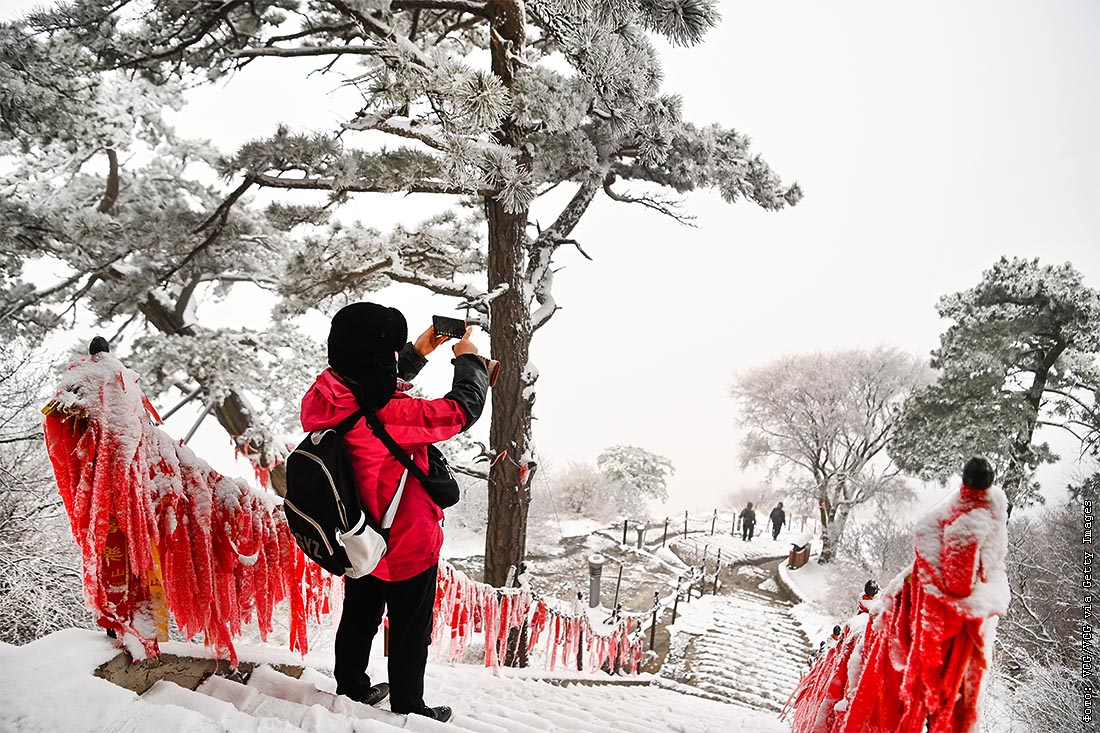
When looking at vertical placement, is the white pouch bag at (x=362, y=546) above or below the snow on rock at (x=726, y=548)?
above

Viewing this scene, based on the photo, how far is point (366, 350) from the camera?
173 cm

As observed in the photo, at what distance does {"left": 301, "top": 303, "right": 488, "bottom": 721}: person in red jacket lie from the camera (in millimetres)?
1743

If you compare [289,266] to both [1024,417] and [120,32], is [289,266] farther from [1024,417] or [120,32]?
[1024,417]

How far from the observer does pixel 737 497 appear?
2453 centimetres

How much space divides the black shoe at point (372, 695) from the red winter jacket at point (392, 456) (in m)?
0.53

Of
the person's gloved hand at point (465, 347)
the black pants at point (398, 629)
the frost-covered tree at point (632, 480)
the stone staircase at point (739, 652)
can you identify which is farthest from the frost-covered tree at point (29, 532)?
the frost-covered tree at point (632, 480)

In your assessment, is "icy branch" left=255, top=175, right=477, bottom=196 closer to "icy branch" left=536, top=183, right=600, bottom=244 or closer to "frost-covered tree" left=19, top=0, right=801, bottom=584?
"frost-covered tree" left=19, top=0, right=801, bottom=584

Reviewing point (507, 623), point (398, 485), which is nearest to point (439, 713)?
point (398, 485)

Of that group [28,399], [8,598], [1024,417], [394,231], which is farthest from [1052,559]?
[28,399]

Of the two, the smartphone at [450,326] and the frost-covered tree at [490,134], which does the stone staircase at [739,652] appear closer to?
the frost-covered tree at [490,134]

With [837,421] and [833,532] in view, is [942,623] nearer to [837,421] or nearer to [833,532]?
[833,532]

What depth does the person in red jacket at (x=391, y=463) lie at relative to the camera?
5.72 feet

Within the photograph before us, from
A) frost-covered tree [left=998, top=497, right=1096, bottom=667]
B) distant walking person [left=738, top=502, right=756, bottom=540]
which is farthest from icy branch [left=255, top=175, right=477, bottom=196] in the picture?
distant walking person [left=738, top=502, right=756, bottom=540]
